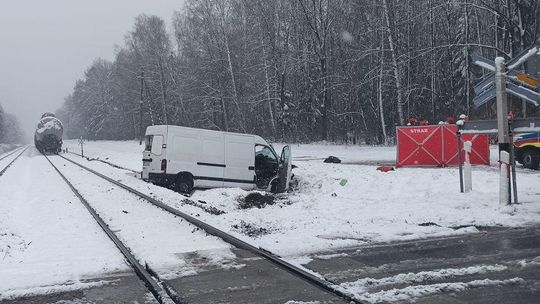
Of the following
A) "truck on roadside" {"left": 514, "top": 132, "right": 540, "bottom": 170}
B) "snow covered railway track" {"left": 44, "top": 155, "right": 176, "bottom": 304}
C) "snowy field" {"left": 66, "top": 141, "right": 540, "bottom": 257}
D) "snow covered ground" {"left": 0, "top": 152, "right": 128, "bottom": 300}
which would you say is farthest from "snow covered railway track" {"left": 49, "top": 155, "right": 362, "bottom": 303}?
"truck on roadside" {"left": 514, "top": 132, "right": 540, "bottom": 170}

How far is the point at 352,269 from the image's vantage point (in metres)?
6.00

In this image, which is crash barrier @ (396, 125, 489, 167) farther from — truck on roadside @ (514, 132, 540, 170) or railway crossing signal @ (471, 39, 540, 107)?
railway crossing signal @ (471, 39, 540, 107)

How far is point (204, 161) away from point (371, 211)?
7716mm

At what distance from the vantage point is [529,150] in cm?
1722

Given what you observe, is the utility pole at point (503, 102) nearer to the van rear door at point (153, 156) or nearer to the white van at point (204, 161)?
the white van at point (204, 161)

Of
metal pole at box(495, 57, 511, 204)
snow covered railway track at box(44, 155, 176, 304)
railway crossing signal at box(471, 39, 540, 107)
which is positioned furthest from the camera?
metal pole at box(495, 57, 511, 204)

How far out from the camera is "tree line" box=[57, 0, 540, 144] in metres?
35.8

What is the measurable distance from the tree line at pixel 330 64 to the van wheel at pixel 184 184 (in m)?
20.2

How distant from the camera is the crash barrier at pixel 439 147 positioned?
A: 1769 cm

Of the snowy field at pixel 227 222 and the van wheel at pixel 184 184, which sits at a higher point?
the van wheel at pixel 184 184

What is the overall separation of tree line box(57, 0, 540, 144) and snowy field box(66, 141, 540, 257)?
1922 centimetres

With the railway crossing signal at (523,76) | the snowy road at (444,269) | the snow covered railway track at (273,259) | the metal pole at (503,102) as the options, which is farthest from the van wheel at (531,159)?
the snow covered railway track at (273,259)

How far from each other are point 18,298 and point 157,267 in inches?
64.7

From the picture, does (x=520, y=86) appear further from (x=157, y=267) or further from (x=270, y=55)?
(x=270, y=55)
